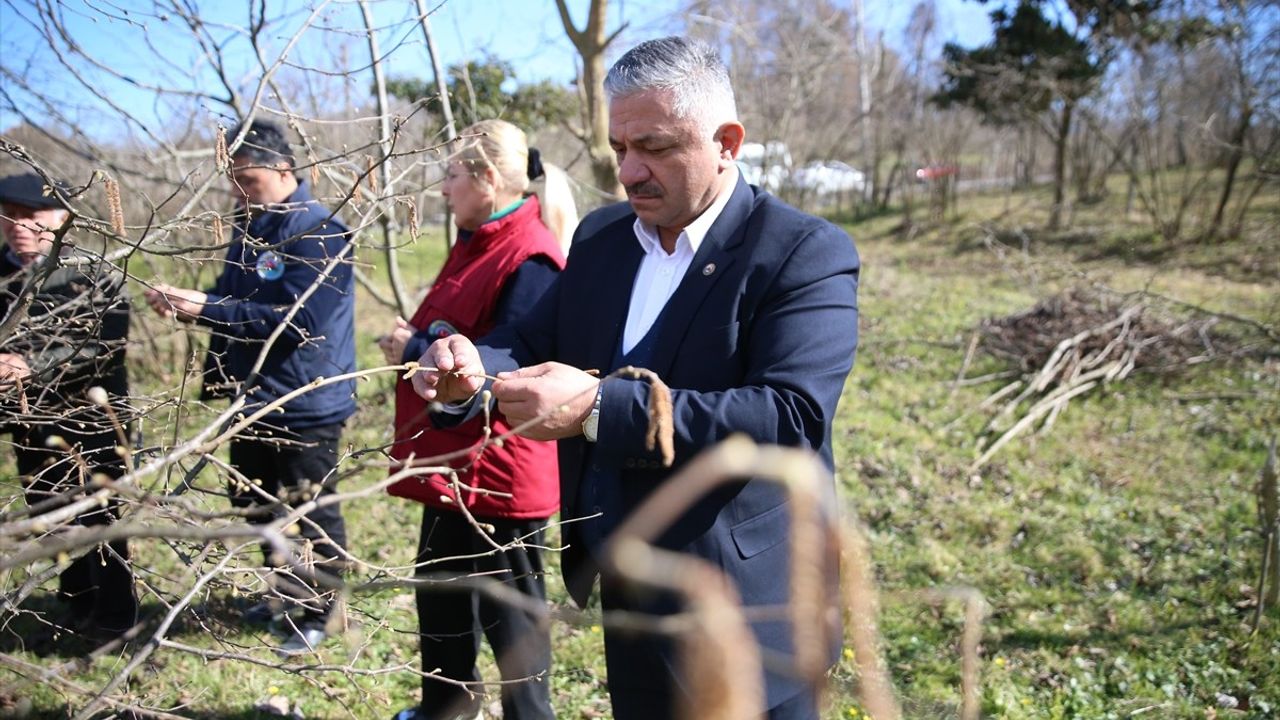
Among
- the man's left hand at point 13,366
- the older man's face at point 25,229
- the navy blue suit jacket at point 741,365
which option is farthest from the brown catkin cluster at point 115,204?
the older man's face at point 25,229

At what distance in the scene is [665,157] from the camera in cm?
178

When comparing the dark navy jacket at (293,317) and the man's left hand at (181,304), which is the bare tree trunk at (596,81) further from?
the man's left hand at (181,304)

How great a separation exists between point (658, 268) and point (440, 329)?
3.00 ft

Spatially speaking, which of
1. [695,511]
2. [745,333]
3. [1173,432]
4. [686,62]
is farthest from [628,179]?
[1173,432]

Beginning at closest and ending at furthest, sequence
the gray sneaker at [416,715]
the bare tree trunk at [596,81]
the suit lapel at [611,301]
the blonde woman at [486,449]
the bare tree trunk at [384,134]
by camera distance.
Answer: the suit lapel at [611,301], the blonde woman at [486,449], the gray sneaker at [416,715], the bare tree trunk at [384,134], the bare tree trunk at [596,81]

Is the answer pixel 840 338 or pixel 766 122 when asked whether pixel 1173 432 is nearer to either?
pixel 840 338

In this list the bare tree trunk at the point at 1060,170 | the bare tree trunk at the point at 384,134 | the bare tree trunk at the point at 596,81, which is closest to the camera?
the bare tree trunk at the point at 384,134

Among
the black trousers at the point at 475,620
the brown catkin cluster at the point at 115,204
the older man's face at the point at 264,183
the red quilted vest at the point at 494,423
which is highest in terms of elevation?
the older man's face at the point at 264,183

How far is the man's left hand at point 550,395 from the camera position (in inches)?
59.5

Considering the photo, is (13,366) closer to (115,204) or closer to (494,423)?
(115,204)

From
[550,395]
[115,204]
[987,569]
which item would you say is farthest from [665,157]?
[987,569]

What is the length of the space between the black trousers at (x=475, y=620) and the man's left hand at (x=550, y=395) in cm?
114

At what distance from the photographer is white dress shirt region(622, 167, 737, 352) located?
73.6 inches

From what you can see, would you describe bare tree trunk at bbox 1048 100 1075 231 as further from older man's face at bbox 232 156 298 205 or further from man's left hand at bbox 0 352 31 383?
man's left hand at bbox 0 352 31 383
